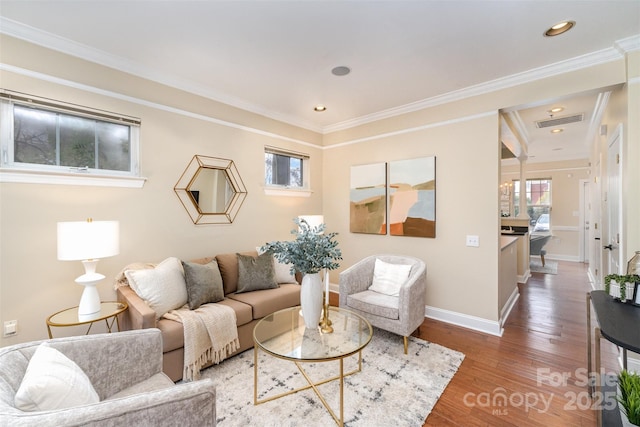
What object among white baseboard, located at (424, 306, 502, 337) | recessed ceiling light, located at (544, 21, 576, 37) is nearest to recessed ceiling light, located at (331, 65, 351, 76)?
recessed ceiling light, located at (544, 21, 576, 37)

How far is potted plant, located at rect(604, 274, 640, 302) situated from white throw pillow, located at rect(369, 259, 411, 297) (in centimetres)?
158

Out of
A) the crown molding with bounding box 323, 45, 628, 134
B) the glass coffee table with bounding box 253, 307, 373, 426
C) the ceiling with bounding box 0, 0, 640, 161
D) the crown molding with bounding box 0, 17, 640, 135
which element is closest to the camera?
the glass coffee table with bounding box 253, 307, 373, 426

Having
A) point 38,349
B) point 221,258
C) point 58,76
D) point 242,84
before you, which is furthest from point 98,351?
point 242,84

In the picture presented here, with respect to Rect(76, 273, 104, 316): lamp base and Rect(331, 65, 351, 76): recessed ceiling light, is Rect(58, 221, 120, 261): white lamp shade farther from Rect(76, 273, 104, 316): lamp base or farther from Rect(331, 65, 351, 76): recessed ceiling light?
Rect(331, 65, 351, 76): recessed ceiling light

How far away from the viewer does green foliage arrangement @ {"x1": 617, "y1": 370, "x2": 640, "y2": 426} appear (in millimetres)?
1291

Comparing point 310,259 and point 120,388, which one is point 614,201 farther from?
point 120,388

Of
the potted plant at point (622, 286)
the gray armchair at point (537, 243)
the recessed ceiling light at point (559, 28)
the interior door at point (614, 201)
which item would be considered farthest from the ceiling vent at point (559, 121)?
the potted plant at point (622, 286)

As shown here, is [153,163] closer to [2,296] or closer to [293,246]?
[2,296]

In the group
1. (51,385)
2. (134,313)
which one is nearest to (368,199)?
(134,313)

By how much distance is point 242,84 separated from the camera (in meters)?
3.13

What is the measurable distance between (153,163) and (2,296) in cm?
153

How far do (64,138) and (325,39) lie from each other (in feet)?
7.95

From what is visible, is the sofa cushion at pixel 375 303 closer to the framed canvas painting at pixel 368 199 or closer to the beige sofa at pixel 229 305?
→ the beige sofa at pixel 229 305

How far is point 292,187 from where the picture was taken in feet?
14.1
